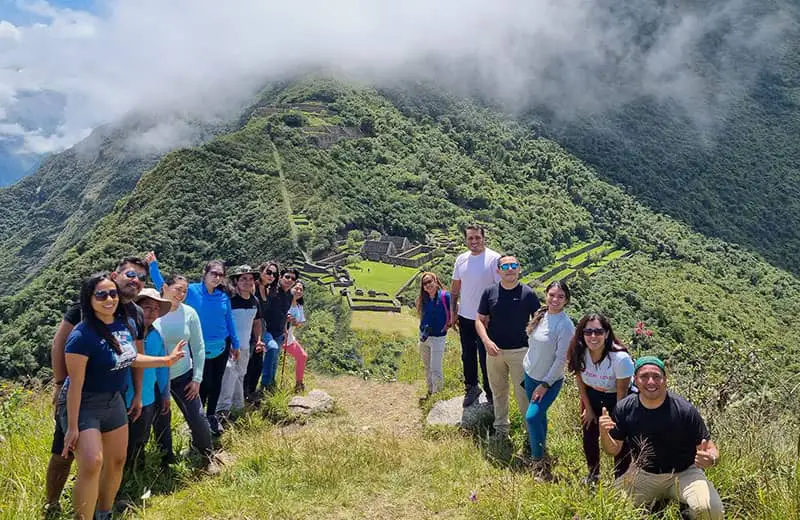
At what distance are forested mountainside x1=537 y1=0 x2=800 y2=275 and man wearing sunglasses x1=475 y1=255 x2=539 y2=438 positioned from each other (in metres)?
84.2

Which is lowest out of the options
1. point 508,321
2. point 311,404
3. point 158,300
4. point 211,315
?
point 311,404

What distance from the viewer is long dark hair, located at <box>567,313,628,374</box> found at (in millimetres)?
3670

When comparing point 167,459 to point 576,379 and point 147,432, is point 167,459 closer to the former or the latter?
point 147,432

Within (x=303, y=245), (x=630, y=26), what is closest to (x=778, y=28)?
(x=630, y=26)

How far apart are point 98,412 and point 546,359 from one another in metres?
3.09

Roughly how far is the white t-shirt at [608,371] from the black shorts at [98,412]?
3.09m

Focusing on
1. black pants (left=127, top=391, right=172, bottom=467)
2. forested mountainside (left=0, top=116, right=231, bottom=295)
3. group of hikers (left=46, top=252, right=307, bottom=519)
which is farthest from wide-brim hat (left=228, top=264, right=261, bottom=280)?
forested mountainside (left=0, top=116, right=231, bottom=295)

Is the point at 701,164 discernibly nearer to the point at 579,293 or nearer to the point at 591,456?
the point at 579,293

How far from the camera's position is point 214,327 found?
472 cm

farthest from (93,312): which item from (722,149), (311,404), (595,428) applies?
(722,149)

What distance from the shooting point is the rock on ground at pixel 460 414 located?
522cm

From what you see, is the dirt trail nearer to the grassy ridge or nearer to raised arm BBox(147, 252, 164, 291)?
the grassy ridge

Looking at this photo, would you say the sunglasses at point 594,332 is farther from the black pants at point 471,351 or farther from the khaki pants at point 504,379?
the black pants at point 471,351

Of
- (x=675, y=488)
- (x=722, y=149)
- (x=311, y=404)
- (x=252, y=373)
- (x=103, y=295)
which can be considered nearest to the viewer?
(x=103, y=295)
